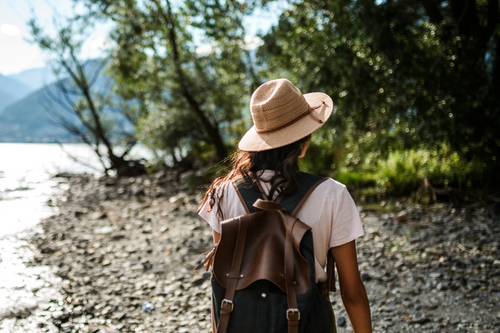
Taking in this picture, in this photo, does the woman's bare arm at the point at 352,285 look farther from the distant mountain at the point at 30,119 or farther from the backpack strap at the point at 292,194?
the distant mountain at the point at 30,119

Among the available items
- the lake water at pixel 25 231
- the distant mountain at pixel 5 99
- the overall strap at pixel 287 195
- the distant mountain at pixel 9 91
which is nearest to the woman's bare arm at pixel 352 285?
the overall strap at pixel 287 195

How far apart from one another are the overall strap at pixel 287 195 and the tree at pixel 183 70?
10.8 meters

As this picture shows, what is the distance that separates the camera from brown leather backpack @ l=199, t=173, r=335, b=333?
4.47 feet

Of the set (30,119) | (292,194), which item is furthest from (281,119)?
(30,119)

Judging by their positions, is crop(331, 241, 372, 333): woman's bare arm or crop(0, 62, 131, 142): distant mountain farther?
crop(0, 62, 131, 142): distant mountain

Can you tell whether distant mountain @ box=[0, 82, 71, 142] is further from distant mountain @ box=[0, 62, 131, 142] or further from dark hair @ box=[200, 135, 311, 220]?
dark hair @ box=[200, 135, 311, 220]

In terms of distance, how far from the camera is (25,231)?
24.5 feet

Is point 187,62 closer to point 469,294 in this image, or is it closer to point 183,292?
point 183,292

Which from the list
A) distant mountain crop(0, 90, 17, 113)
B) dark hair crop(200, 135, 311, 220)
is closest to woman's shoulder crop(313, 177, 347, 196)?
dark hair crop(200, 135, 311, 220)

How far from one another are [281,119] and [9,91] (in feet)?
248

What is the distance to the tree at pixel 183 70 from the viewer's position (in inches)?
480

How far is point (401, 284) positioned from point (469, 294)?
674 mm

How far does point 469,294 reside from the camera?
376 cm

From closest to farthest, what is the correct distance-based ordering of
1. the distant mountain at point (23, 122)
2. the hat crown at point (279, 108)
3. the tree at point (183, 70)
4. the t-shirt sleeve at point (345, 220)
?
the t-shirt sleeve at point (345, 220)
the hat crown at point (279, 108)
the tree at point (183, 70)
the distant mountain at point (23, 122)
